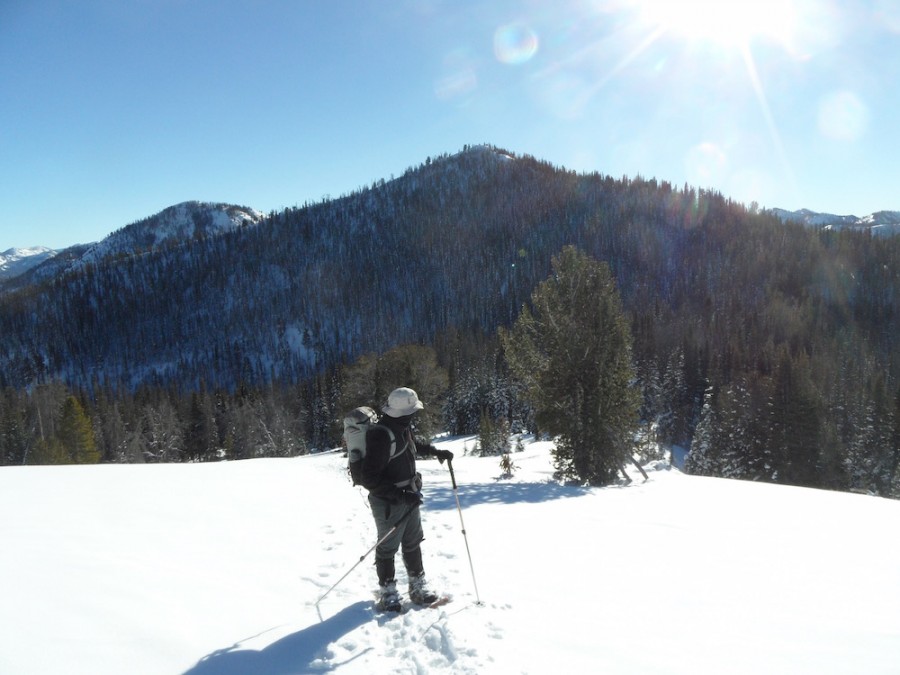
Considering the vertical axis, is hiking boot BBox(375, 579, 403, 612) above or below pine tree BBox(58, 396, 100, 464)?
below

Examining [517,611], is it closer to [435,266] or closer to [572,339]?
[572,339]

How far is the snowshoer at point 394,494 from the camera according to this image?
4926 mm

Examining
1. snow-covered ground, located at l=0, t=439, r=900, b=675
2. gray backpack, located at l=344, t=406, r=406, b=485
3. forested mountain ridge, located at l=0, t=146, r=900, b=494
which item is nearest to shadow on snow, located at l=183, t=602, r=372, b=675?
snow-covered ground, located at l=0, t=439, r=900, b=675

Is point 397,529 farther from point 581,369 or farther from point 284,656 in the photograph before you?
point 581,369

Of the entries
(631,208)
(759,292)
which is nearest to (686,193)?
(631,208)

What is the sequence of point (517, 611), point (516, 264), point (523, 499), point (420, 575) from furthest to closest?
point (516, 264), point (523, 499), point (420, 575), point (517, 611)

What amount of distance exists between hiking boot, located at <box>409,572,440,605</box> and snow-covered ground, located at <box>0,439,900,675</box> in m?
0.24

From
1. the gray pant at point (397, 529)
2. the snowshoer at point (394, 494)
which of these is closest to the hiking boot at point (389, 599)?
the snowshoer at point (394, 494)

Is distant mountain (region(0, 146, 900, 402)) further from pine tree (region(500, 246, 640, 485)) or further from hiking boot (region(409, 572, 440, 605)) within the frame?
hiking boot (region(409, 572, 440, 605))

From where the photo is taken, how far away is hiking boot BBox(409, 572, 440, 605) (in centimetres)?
509

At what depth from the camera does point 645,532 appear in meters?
7.46

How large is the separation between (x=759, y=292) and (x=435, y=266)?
110m

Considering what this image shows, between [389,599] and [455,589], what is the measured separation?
0.91 meters

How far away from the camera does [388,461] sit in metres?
4.98
